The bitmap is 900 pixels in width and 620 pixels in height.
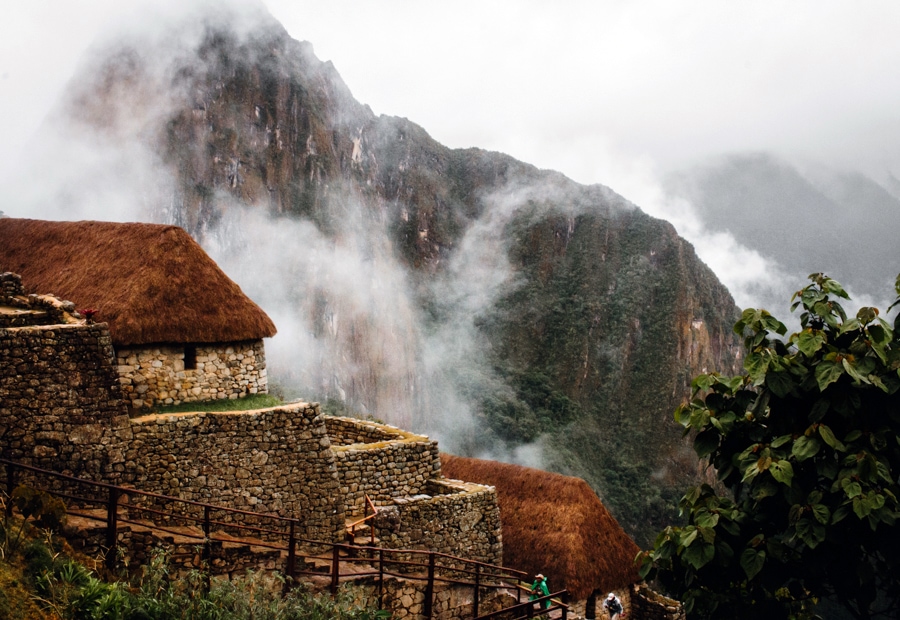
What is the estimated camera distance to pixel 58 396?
8.91 m

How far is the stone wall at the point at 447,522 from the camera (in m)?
12.4

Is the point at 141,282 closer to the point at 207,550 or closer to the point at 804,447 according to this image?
the point at 207,550

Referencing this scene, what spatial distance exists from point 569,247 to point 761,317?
415 ft

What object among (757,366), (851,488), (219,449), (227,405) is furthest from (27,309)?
(851,488)

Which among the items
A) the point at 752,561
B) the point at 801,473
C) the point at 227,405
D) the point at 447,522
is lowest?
the point at 447,522

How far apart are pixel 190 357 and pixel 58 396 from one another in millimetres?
3046

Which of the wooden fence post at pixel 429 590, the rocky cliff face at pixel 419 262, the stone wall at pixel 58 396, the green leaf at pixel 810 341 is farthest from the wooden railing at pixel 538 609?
the rocky cliff face at pixel 419 262

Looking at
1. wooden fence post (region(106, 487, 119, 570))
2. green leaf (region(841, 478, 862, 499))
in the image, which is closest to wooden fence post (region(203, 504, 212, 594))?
wooden fence post (region(106, 487, 119, 570))

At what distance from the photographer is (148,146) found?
77562 mm

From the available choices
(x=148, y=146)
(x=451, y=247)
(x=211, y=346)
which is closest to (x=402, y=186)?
(x=451, y=247)

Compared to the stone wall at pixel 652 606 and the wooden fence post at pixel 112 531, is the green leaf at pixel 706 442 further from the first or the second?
the stone wall at pixel 652 606

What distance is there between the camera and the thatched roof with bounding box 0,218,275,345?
11469 mm

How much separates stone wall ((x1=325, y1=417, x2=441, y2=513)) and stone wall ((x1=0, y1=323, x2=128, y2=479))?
3.99 m

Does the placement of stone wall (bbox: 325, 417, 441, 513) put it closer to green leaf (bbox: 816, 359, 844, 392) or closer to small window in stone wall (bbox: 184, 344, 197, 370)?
small window in stone wall (bbox: 184, 344, 197, 370)
